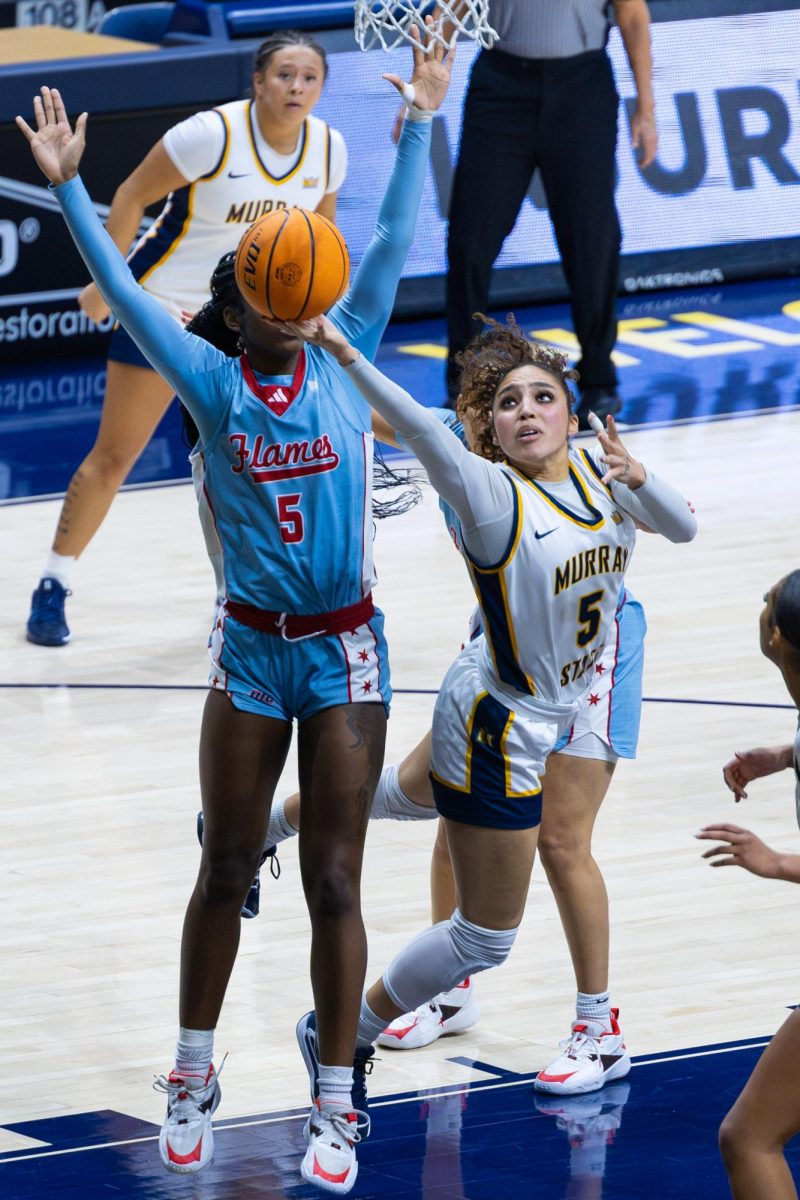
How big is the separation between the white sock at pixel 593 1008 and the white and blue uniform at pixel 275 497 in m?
0.92

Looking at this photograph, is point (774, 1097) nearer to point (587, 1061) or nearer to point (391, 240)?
point (587, 1061)

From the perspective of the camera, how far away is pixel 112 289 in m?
4.34

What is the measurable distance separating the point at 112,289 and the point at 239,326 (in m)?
0.27

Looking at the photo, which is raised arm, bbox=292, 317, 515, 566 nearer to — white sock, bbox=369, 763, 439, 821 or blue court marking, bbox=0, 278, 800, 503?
white sock, bbox=369, 763, 439, 821

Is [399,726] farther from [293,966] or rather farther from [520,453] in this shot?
[520,453]

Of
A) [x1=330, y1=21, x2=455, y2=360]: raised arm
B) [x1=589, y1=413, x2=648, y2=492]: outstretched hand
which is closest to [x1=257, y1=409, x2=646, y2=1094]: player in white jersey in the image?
[x1=330, y1=21, x2=455, y2=360]: raised arm

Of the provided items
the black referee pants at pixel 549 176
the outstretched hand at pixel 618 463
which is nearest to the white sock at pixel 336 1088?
the outstretched hand at pixel 618 463

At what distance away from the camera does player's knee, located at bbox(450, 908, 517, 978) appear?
4520 mm

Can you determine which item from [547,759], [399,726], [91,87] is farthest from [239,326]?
[91,87]

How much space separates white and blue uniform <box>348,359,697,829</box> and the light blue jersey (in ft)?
0.63

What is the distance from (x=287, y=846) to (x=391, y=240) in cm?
258

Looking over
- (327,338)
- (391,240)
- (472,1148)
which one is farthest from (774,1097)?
(391,240)

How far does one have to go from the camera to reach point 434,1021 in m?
5.21

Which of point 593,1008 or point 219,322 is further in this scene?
point 593,1008
